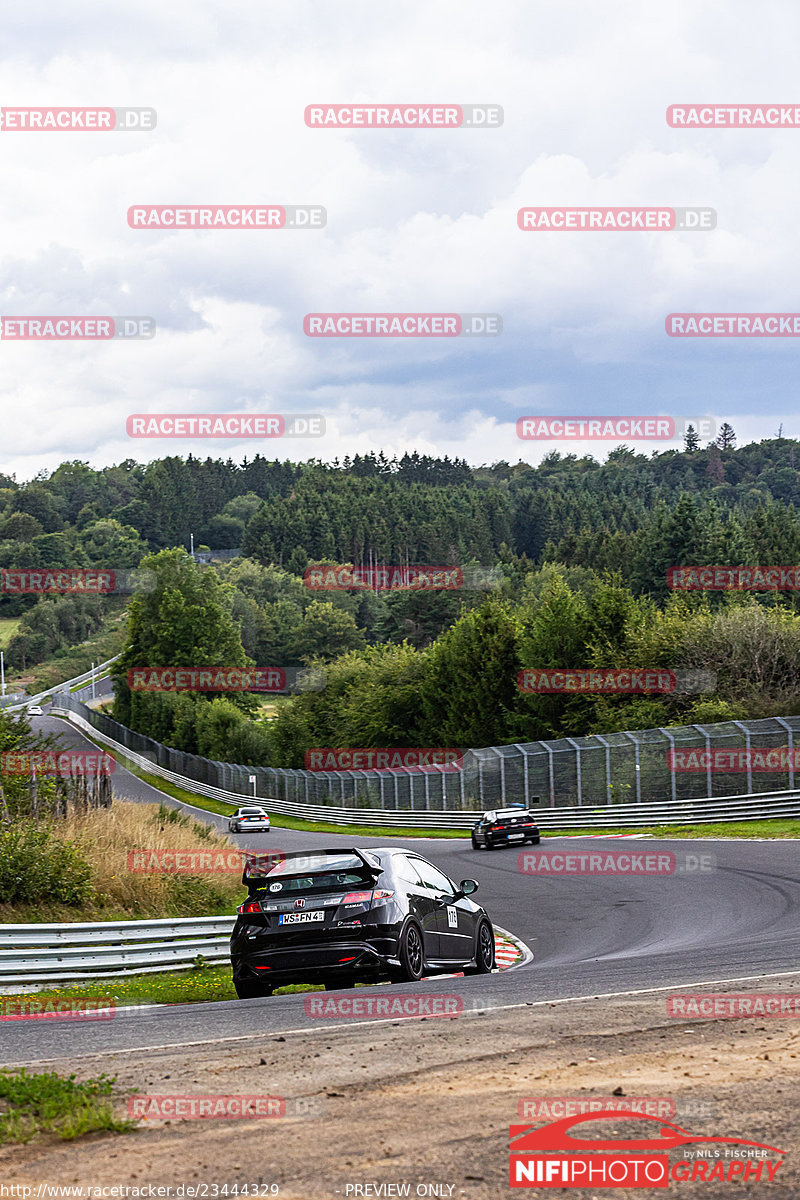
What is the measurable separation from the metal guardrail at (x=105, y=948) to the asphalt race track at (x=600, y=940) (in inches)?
93.4

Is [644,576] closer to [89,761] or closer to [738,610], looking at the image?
[89,761]

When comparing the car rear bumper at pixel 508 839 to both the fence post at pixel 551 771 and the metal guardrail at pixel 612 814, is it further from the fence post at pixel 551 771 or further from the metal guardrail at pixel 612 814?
the fence post at pixel 551 771

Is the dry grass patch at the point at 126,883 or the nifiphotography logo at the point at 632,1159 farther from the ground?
the nifiphotography logo at the point at 632,1159

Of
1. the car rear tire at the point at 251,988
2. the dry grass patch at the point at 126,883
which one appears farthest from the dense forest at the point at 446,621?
the car rear tire at the point at 251,988

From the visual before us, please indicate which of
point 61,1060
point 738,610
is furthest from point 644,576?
point 61,1060

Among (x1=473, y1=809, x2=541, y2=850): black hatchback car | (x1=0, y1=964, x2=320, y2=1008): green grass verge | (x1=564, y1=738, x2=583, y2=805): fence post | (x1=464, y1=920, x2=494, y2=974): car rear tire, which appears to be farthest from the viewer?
(x1=564, y1=738, x2=583, y2=805): fence post

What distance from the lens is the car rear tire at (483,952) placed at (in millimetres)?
12773

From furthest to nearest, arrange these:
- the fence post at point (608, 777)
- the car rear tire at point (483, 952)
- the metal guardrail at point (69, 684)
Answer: the metal guardrail at point (69, 684) → the fence post at point (608, 777) → the car rear tire at point (483, 952)

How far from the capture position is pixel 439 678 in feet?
243

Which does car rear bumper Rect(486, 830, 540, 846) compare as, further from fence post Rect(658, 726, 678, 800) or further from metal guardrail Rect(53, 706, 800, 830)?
fence post Rect(658, 726, 678, 800)

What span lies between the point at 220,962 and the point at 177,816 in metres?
17.3

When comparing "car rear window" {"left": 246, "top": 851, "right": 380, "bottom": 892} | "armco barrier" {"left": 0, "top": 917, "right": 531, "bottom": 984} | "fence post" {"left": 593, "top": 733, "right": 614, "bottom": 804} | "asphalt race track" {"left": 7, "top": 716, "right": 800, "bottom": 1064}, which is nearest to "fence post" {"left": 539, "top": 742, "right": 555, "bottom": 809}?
"fence post" {"left": 593, "top": 733, "right": 614, "bottom": 804}

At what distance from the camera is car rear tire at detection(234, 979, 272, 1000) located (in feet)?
36.3

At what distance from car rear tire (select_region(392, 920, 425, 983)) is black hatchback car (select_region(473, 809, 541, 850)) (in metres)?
22.3
